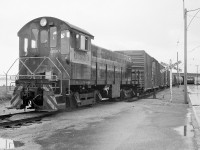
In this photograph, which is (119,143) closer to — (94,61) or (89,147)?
(89,147)

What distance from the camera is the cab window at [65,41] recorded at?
11.9m

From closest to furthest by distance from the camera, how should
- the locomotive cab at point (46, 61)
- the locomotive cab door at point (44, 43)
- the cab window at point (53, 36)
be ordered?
1. the locomotive cab at point (46, 61)
2. the cab window at point (53, 36)
3. the locomotive cab door at point (44, 43)

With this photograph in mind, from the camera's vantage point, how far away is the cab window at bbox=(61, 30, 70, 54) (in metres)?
11.9

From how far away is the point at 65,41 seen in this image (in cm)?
1196

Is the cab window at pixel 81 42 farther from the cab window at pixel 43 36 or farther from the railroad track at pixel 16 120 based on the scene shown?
the railroad track at pixel 16 120

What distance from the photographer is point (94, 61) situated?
14.9m

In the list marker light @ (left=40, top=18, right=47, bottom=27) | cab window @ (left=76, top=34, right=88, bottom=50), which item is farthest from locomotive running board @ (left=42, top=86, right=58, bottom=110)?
marker light @ (left=40, top=18, right=47, bottom=27)

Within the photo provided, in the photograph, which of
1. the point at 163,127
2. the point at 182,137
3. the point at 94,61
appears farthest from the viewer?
the point at 94,61

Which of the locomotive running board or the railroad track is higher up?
the locomotive running board

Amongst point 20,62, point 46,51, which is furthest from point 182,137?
point 20,62

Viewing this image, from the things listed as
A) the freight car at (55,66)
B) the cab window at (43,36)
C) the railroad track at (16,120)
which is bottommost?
the railroad track at (16,120)

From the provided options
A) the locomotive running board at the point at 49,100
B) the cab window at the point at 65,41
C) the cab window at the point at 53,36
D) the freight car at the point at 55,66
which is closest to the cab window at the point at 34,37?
the freight car at the point at 55,66

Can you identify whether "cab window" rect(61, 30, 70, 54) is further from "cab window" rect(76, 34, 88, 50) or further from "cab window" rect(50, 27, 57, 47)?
"cab window" rect(76, 34, 88, 50)

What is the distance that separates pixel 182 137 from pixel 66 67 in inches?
250
